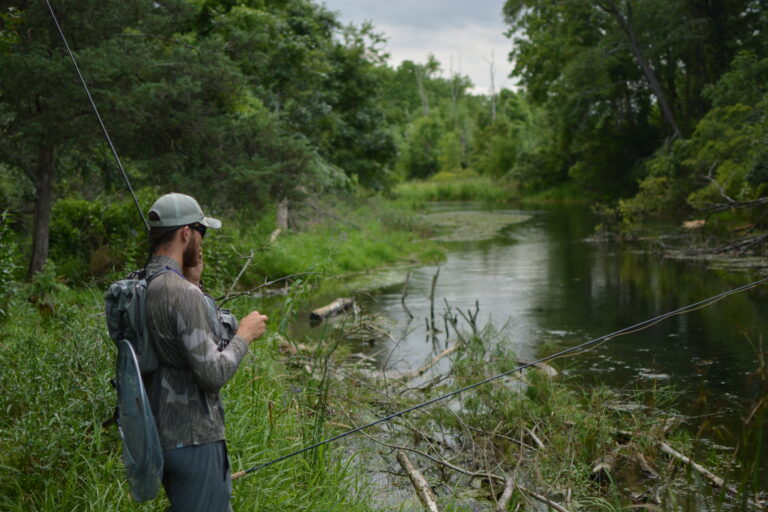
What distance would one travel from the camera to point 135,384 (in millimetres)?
2301

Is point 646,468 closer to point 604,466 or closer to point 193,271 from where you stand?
point 604,466

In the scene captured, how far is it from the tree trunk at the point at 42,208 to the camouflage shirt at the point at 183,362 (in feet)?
24.7

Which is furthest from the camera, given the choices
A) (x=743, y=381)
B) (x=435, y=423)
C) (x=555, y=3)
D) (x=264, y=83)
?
(x=555, y=3)

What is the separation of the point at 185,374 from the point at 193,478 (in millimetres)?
342

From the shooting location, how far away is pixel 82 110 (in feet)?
28.6

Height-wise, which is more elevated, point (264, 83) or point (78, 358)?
point (264, 83)

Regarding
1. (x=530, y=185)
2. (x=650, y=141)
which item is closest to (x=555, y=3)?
(x=650, y=141)

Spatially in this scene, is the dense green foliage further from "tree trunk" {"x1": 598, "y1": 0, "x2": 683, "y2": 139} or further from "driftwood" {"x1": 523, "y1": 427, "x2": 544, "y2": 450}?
"driftwood" {"x1": 523, "y1": 427, "x2": 544, "y2": 450}

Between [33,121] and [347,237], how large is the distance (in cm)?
990

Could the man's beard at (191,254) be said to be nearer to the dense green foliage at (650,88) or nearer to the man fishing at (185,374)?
the man fishing at (185,374)

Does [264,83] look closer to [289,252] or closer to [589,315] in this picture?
[289,252]

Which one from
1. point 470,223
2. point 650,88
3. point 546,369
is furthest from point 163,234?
point 650,88

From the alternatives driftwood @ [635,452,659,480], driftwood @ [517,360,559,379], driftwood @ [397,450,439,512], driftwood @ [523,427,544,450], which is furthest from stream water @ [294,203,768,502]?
driftwood @ [397,450,439,512]

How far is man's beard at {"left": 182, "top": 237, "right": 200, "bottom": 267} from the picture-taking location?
259 centimetres
